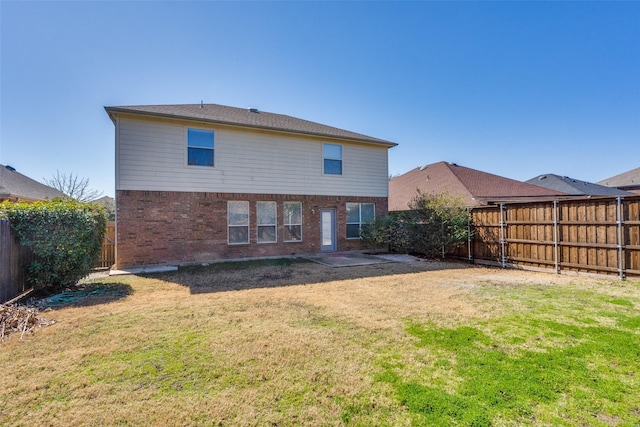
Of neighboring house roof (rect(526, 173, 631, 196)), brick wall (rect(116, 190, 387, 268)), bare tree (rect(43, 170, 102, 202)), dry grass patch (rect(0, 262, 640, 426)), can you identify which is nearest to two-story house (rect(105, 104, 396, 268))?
brick wall (rect(116, 190, 387, 268))

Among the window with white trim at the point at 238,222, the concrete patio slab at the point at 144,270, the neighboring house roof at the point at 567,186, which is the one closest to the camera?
the concrete patio slab at the point at 144,270

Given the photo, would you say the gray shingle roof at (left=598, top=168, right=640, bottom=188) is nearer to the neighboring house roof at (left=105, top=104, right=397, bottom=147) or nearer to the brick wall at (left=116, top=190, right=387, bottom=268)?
the neighboring house roof at (left=105, top=104, right=397, bottom=147)

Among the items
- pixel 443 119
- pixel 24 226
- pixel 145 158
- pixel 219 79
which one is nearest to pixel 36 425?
pixel 24 226

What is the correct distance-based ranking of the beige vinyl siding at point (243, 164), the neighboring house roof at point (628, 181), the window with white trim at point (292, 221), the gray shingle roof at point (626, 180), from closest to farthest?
1. the beige vinyl siding at point (243, 164)
2. the window with white trim at point (292, 221)
3. the neighboring house roof at point (628, 181)
4. the gray shingle roof at point (626, 180)

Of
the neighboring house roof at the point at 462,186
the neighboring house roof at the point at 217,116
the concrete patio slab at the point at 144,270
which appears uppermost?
the neighboring house roof at the point at 217,116

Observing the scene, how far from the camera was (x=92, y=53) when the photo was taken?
9.93 meters

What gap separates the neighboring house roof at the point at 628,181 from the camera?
98.0ft

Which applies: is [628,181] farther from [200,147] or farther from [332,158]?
[200,147]

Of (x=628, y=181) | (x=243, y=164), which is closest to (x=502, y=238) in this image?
(x=243, y=164)

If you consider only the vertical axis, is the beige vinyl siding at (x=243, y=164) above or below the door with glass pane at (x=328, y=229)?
above

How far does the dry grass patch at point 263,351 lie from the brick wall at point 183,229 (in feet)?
10.9

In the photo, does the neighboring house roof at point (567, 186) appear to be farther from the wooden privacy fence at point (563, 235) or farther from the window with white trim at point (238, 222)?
the window with white trim at point (238, 222)

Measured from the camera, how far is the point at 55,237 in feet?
21.5

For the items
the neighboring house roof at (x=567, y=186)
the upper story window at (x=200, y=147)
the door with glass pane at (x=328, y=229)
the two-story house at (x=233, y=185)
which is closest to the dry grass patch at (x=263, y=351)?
the two-story house at (x=233, y=185)
